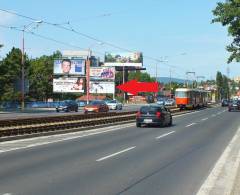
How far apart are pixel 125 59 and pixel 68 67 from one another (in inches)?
2845

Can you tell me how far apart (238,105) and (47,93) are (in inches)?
2070

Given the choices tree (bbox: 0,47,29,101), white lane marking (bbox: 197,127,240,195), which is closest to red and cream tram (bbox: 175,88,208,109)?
tree (bbox: 0,47,29,101)

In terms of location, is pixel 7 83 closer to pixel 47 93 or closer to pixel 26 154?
pixel 47 93

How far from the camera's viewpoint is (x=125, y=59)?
620 ft

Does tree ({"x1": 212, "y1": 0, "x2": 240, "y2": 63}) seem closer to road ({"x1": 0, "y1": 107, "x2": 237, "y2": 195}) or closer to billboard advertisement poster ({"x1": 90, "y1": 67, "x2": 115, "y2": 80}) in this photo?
road ({"x1": 0, "y1": 107, "x2": 237, "y2": 195})

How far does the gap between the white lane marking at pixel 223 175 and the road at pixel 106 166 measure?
19 centimetres

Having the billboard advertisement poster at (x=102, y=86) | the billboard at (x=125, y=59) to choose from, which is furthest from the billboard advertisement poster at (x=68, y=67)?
the billboard at (x=125, y=59)

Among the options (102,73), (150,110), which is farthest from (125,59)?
(150,110)

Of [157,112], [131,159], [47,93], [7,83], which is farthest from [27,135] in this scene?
[47,93]

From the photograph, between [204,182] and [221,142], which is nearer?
[204,182]

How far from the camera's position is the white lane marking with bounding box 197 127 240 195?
10770 millimetres

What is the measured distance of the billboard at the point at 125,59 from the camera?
188413 millimetres

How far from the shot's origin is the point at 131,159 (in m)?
16.3

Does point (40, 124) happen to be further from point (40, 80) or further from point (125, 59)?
point (125, 59)
